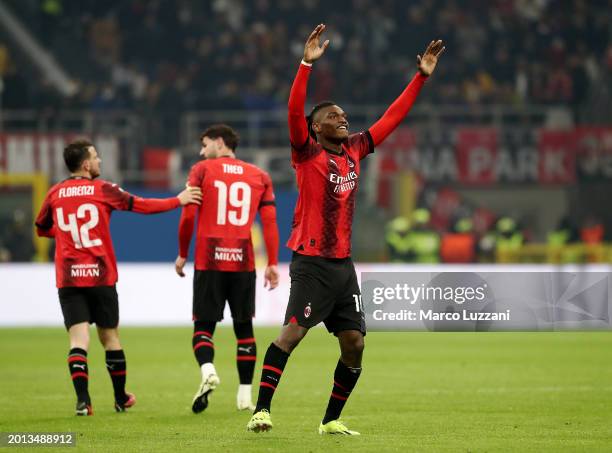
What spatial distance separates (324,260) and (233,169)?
7.67 ft

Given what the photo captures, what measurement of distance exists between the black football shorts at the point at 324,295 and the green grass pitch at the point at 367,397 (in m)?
0.71

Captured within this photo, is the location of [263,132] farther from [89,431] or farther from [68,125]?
[89,431]

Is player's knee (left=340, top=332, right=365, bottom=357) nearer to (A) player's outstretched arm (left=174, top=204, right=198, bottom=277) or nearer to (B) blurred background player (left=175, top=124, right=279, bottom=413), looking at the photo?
(B) blurred background player (left=175, top=124, right=279, bottom=413)

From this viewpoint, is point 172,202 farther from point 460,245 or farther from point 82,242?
point 460,245

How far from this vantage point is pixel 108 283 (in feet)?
31.4

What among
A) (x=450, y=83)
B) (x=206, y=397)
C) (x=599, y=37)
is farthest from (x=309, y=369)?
(x=599, y=37)

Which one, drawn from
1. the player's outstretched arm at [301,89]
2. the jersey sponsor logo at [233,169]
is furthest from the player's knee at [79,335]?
the player's outstretched arm at [301,89]

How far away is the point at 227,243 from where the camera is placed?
9922mm

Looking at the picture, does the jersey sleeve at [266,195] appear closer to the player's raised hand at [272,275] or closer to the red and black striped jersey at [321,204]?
the player's raised hand at [272,275]

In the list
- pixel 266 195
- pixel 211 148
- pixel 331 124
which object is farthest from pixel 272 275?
pixel 331 124

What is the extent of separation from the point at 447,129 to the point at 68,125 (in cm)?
825

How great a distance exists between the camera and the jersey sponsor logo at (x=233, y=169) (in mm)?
10008

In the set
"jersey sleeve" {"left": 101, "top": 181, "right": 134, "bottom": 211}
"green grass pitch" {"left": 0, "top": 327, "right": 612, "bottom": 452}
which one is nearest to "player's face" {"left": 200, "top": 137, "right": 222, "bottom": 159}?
"jersey sleeve" {"left": 101, "top": 181, "right": 134, "bottom": 211}

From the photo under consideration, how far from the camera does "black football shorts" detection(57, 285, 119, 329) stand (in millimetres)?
9516
